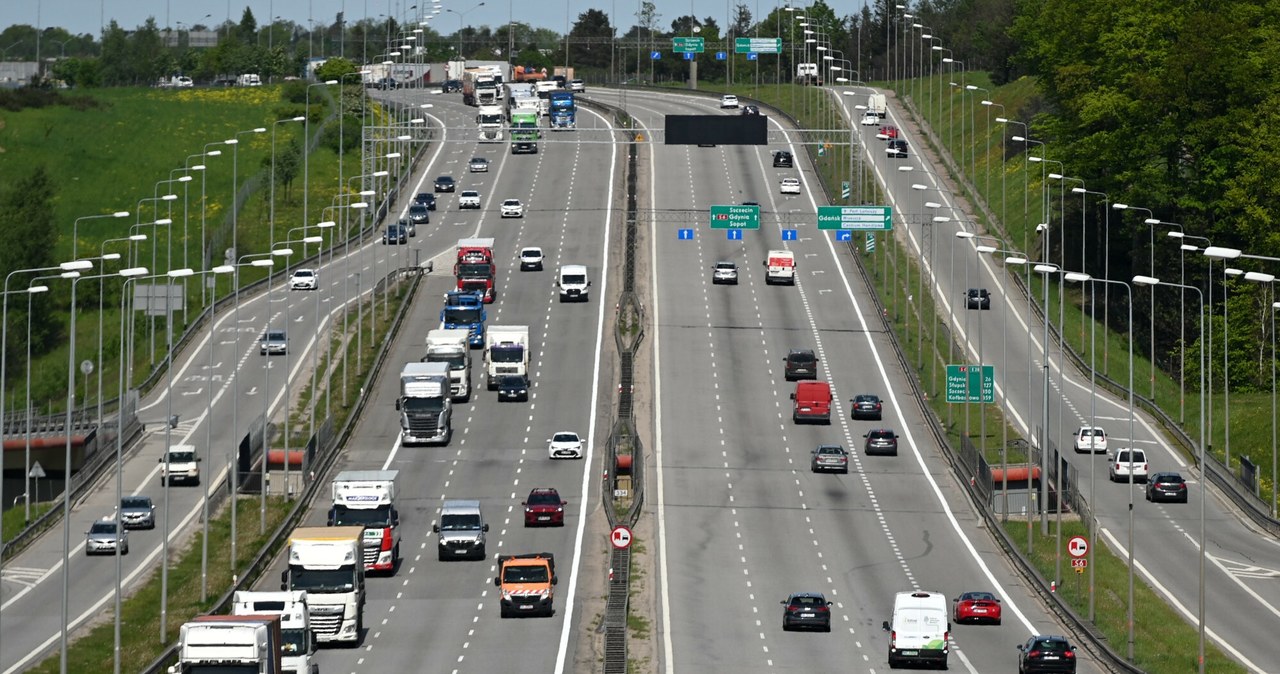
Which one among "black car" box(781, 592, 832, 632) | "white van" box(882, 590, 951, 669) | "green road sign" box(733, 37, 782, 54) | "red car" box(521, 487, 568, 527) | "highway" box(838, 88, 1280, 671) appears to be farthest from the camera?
"green road sign" box(733, 37, 782, 54)

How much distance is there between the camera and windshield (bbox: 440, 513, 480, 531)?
74250 mm

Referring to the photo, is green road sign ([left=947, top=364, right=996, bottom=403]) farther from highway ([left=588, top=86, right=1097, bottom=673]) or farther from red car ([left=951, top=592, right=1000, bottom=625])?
red car ([left=951, top=592, right=1000, bottom=625])

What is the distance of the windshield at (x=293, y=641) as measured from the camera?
164 ft

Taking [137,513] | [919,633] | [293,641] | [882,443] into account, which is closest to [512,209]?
[882,443]

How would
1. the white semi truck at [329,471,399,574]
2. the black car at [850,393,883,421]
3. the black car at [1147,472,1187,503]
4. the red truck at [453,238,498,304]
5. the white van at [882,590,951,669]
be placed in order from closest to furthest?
the white van at [882,590,951,669]
the white semi truck at [329,471,399,574]
the black car at [1147,472,1187,503]
the black car at [850,393,883,421]
the red truck at [453,238,498,304]

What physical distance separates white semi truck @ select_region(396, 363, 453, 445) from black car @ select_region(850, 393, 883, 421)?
65.9ft

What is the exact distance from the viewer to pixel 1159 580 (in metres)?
74.2

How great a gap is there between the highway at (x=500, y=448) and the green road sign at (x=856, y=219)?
14.1m

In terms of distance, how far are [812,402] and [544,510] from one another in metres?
22.7

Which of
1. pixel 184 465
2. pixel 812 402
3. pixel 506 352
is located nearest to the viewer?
pixel 184 465

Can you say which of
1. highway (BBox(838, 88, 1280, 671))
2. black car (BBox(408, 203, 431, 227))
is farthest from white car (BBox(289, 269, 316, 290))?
highway (BBox(838, 88, 1280, 671))

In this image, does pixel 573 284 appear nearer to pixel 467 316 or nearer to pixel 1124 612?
pixel 467 316

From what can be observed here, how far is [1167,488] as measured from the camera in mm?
87062

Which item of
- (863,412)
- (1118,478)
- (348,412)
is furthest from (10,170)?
(1118,478)
